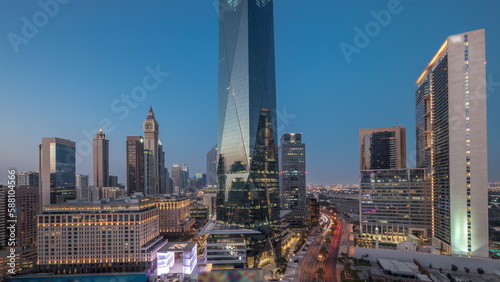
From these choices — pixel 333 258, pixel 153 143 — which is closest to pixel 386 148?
pixel 333 258

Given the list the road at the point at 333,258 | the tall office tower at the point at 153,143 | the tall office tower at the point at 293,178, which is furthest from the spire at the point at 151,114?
the road at the point at 333,258

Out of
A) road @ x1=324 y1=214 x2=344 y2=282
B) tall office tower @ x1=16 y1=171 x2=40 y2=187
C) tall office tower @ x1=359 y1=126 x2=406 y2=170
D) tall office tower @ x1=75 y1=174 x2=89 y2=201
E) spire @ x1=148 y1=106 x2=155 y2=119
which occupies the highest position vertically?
spire @ x1=148 y1=106 x2=155 y2=119

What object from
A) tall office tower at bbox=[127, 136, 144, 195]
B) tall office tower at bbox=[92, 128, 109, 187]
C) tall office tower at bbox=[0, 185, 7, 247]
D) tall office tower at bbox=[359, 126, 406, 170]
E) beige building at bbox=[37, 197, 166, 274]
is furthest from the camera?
tall office tower at bbox=[92, 128, 109, 187]

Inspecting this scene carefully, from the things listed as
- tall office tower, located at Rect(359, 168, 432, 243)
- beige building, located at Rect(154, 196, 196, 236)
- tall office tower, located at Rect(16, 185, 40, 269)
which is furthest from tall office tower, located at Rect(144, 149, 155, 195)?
tall office tower, located at Rect(359, 168, 432, 243)

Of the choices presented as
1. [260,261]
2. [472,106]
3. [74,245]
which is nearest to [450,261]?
[472,106]

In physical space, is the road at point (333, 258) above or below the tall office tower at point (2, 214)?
below

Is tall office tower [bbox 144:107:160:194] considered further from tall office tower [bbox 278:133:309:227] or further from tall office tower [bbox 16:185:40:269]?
tall office tower [bbox 278:133:309:227]

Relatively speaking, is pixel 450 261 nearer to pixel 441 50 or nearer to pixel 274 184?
pixel 274 184

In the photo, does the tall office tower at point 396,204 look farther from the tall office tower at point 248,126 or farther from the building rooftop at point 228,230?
the building rooftop at point 228,230
